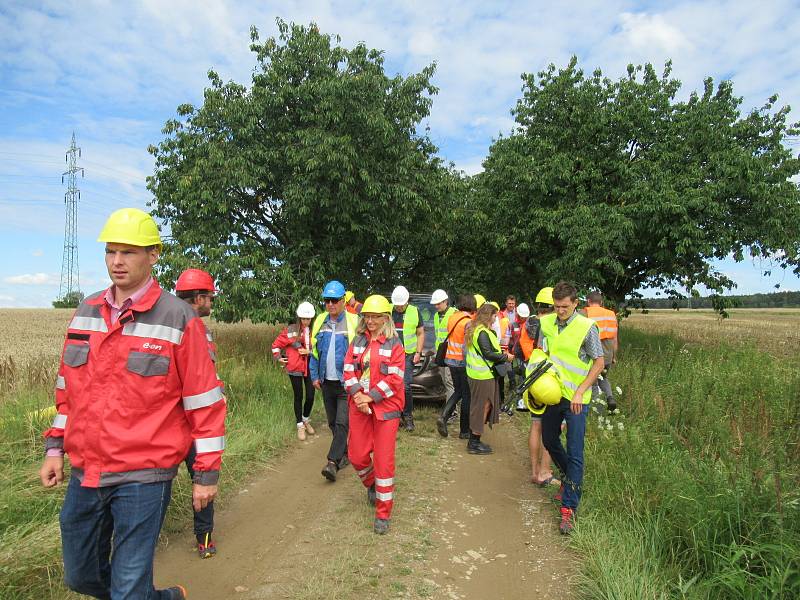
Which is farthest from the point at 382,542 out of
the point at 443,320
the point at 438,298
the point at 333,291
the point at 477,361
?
the point at 438,298

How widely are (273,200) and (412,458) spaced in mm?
10085

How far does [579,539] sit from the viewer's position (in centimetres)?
392

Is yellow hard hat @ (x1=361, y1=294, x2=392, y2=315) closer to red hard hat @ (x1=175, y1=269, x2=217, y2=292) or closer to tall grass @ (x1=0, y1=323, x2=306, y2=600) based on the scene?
red hard hat @ (x1=175, y1=269, x2=217, y2=292)

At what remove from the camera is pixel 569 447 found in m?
4.24

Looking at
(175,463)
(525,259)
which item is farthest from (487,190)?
(175,463)

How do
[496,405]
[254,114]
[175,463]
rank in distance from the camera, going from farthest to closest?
[254,114], [496,405], [175,463]

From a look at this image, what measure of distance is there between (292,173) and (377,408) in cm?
1025

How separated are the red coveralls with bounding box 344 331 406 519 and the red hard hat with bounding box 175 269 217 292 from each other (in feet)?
4.28

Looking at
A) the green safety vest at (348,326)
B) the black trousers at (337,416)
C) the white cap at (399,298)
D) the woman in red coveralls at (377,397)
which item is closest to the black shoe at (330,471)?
the black trousers at (337,416)

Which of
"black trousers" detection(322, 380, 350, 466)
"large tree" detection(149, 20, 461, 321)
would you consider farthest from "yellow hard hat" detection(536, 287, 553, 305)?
"large tree" detection(149, 20, 461, 321)

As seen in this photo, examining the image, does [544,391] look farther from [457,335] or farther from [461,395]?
[461,395]

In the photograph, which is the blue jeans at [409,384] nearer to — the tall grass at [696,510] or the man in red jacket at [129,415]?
the tall grass at [696,510]

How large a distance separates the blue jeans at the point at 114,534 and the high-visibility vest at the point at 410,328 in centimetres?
528

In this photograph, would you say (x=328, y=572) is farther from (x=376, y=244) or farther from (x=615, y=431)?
(x=376, y=244)
